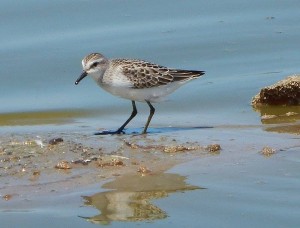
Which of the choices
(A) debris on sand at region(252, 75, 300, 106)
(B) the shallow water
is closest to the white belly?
(B) the shallow water

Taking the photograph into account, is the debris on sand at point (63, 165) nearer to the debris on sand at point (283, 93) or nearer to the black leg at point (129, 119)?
the black leg at point (129, 119)

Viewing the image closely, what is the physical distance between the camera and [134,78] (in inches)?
416

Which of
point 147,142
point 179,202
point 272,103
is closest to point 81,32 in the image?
point 272,103

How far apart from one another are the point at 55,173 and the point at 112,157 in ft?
2.06

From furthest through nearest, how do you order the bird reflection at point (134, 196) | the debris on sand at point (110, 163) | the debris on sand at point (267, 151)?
Answer: the debris on sand at point (267, 151) < the debris on sand at point (110, 163) < the bird reflection at point (134, 196)

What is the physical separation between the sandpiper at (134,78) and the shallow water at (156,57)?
369 mm

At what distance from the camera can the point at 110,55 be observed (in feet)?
42.1

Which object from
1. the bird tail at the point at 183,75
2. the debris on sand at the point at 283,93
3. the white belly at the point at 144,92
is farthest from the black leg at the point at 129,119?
the debris on sand at the point at 283,93

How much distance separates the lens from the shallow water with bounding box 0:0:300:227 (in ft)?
35.8

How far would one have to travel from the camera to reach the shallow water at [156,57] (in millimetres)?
10906

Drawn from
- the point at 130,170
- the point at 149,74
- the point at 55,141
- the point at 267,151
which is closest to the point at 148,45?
the point at 149,74

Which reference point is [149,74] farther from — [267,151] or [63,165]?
[63,165]

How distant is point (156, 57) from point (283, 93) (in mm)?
2381

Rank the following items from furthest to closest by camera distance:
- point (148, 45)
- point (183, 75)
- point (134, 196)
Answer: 1. point (148, 45)
2. point (183, 75)
3. point (134, 196)
